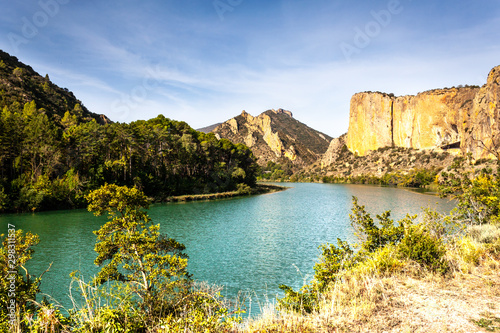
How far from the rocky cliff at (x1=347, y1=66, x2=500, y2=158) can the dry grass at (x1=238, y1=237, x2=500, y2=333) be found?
82.7 metres

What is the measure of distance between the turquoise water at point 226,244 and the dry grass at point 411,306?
3246 mm

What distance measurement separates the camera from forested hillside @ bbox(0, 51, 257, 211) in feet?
124

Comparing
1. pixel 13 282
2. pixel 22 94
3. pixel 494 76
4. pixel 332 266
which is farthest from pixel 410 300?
pixel 494 76

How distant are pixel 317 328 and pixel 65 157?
4601cm

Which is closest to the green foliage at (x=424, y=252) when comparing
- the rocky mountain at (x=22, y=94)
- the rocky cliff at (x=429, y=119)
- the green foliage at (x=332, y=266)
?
the green foliage at (x=332, y=266)

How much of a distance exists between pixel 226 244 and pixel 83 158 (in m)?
32.5

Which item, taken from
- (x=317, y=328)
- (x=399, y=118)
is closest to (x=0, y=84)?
(x=317, y=328)

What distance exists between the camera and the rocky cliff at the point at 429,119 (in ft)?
271

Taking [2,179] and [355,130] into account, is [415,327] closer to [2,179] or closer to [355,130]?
[2,179]

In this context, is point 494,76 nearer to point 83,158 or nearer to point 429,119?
point 429,119

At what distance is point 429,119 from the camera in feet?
411

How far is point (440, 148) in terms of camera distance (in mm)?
116188

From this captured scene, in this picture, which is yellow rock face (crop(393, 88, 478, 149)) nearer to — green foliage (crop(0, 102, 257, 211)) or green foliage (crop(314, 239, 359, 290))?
green foliage (crop(0, 102, 257, 211))

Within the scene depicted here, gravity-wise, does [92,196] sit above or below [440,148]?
below
